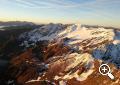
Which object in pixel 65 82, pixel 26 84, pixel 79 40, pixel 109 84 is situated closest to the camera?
pixel 109 84

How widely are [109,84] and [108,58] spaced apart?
31163 millimetres

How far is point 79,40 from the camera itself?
7367 inches

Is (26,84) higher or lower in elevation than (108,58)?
lower

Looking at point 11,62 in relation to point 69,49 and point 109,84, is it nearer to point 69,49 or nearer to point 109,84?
point 69,49

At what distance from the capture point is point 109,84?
105 m

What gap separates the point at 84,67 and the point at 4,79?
136ft

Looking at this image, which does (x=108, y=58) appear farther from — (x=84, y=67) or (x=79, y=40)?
(x=79, y=40)

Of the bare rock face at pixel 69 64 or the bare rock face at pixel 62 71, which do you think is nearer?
the bare rock face at pixel 62 71

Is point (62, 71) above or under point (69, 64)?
under

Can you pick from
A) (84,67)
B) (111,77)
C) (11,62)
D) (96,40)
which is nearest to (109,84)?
(111,77)

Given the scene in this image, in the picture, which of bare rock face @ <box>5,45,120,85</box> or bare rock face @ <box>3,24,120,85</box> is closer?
bare rock face @ <box>5,45,120,85</box>

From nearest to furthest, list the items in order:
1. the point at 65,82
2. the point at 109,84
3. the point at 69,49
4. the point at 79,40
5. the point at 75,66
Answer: the point at 109,84, the point at 65,82, the point at 75,66, the point at 69,49, the point at 79,40

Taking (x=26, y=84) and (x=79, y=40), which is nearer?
(x=26, y=84)

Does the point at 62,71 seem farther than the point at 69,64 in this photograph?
No
